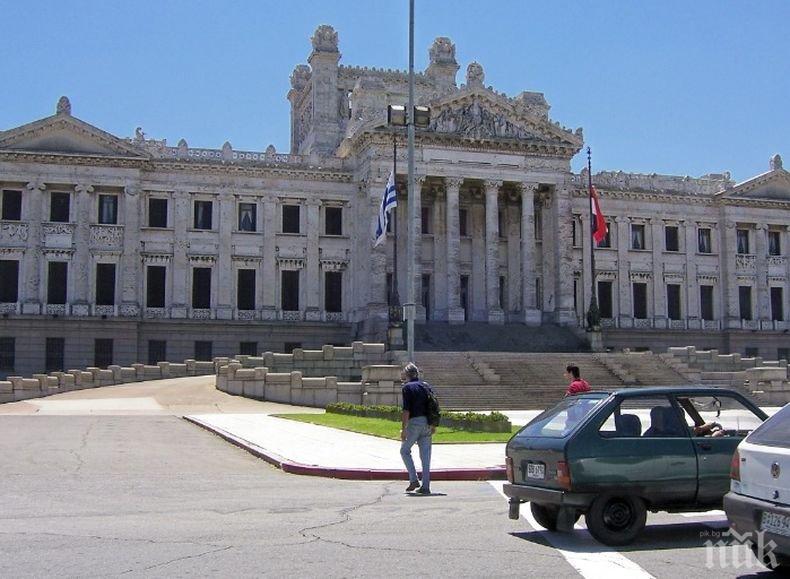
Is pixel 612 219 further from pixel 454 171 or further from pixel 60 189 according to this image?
pixel 60 189

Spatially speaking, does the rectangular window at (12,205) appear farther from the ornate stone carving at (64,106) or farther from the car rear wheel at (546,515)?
the car rear wheel at (546,515)

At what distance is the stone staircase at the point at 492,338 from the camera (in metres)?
53.1

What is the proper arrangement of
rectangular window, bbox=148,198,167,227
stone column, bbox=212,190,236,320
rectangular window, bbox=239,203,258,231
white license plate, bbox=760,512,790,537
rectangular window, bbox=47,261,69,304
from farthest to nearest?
rectangular window, bbox=239,203,258,231 → stone column, bbox=212,190,236,320 → rectangular window, bbox=148,198,167,227 → rectangular window, bbox=47,261,69,304 → white license plate, bbox=760,512,790,537

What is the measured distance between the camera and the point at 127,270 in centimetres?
5566

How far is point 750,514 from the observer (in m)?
8.55

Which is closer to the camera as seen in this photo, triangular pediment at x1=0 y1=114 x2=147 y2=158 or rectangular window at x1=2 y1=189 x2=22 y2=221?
triangular pediment at x1=0 y1=114 x2=147 y2=158

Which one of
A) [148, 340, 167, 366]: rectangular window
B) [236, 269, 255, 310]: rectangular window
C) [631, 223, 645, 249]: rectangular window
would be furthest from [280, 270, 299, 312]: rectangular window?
[631, 223, 645, 249]: rectangular window

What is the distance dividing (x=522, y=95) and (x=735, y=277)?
19842 millimetres

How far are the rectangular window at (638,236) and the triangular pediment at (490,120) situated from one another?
968cm

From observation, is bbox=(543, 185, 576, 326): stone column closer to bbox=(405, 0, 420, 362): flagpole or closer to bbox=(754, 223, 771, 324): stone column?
bbox=(754, 223, 771, 324): stone column

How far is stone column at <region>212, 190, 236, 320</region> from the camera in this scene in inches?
2258

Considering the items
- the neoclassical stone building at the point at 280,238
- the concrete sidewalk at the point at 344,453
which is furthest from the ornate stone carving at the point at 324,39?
the concrete sidewalk at the point at 344,453

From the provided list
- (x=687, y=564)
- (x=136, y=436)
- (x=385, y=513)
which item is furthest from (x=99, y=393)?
(x=687, y=564)

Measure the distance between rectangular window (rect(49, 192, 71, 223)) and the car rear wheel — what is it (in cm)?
4885
